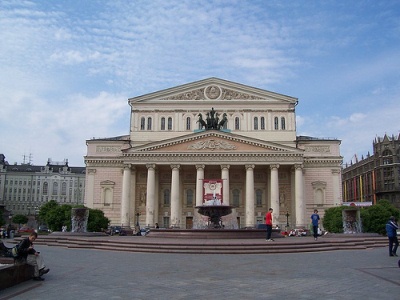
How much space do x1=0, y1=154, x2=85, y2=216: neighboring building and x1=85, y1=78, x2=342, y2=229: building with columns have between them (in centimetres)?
5347

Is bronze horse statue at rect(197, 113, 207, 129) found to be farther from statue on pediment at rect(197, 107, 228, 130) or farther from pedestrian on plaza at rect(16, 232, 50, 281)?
pedestrian on plaza at rect(16, 232, 50, 281)

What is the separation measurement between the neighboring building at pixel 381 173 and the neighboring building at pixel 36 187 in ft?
226

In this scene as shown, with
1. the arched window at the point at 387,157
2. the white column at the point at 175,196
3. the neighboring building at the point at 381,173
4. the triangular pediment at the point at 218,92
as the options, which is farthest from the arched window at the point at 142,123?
the arched window at the point at 387,157

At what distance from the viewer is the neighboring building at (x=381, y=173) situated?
88312 millimetres

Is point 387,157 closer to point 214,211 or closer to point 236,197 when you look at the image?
point 236,197

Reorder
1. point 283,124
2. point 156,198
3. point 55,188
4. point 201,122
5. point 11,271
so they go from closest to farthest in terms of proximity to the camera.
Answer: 1. point 11,271
2. point 201,122
3. point 156,198
4. point 283,124
5. point 55,188

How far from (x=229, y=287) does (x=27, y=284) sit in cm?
487

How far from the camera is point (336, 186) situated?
5812 cm

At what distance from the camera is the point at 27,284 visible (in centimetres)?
1051

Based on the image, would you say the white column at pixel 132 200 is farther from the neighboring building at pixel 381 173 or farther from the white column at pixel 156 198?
the neighboring building at pixel 381 173

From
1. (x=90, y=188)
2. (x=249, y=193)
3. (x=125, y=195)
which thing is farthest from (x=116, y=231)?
(x=249, y=193)

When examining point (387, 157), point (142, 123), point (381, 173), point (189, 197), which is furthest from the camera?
point (381, 173)

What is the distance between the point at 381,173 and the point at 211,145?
172 ft

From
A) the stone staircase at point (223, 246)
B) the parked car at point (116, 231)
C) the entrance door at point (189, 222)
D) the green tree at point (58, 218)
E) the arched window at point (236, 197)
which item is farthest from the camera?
the arched window at point (236, 197)
